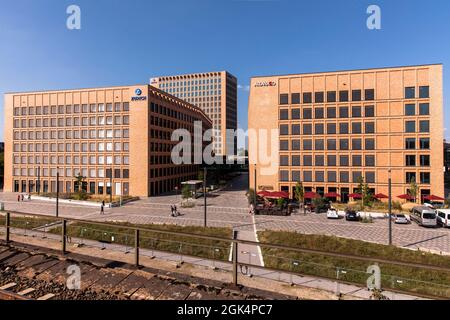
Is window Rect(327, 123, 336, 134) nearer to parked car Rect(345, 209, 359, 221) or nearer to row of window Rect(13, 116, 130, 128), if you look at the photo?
parked car Rect(345, 209, 359, 221)

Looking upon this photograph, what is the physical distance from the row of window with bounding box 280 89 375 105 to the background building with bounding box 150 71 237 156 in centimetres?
8940

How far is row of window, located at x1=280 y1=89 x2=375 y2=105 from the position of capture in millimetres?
45562

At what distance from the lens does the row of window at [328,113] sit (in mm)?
45562

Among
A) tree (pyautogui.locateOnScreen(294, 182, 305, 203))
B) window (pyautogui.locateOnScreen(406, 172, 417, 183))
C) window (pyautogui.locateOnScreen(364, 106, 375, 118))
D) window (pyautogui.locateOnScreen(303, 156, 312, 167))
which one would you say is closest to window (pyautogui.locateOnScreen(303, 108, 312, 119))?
window (pyautogui.locateOnScreen(303, 156, 312, 167))

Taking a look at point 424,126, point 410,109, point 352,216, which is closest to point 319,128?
point 410,109

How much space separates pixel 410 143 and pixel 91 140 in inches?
2264

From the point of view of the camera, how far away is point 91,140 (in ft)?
179

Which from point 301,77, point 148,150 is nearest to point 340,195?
point 301,77

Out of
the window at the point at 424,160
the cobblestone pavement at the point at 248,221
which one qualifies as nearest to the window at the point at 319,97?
the window at the point at 424,160

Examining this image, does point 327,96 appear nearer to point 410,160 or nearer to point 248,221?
point 410,160

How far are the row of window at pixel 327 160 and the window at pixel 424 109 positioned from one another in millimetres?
9919
